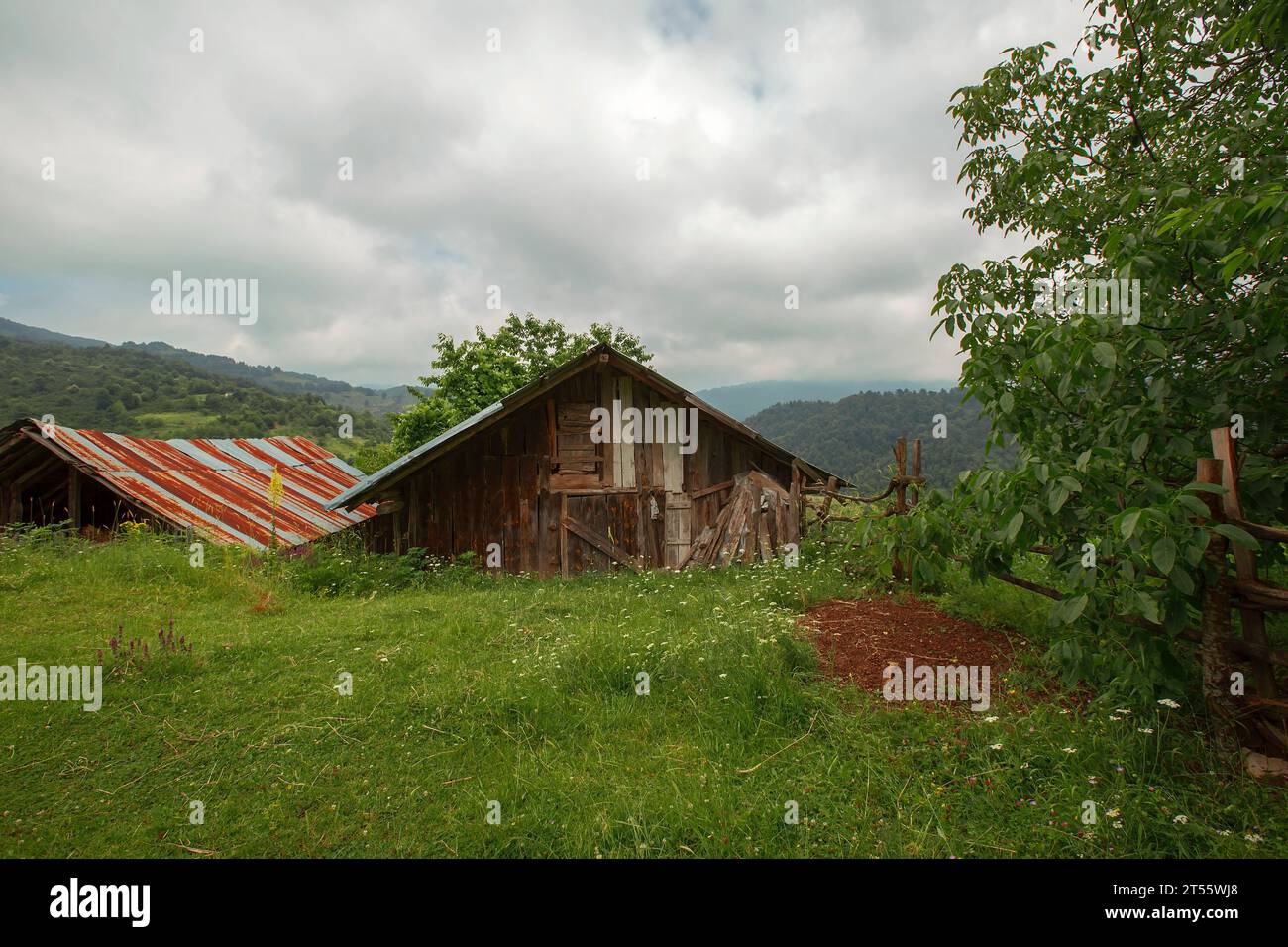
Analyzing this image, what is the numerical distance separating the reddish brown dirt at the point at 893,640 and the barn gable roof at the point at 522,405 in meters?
6.03

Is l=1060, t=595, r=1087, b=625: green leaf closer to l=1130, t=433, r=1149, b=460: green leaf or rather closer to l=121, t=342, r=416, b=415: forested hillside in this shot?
l=1130, t=433, r=1149, b=460: green leaf

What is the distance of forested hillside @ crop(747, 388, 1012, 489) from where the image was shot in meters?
52.6

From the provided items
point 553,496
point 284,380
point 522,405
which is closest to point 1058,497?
point 553,496

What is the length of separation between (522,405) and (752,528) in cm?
527

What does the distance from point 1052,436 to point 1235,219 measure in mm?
1455

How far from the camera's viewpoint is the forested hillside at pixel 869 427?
5259cm

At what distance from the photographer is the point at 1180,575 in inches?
107

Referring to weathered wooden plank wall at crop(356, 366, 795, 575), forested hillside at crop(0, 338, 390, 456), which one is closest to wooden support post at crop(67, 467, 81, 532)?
weathered wooden plank wall at crop(356, 366, 795, 575)

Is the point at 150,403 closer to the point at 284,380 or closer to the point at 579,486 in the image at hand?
the point at 579,486

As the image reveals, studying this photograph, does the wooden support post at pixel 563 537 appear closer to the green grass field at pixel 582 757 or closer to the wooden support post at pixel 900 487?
the green grass field at pixel 582 757

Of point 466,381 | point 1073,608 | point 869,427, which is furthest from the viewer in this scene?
point 869,427

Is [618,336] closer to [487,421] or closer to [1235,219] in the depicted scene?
[487,421]

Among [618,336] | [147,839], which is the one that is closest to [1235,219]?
[147,839]

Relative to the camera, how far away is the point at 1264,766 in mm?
3371
